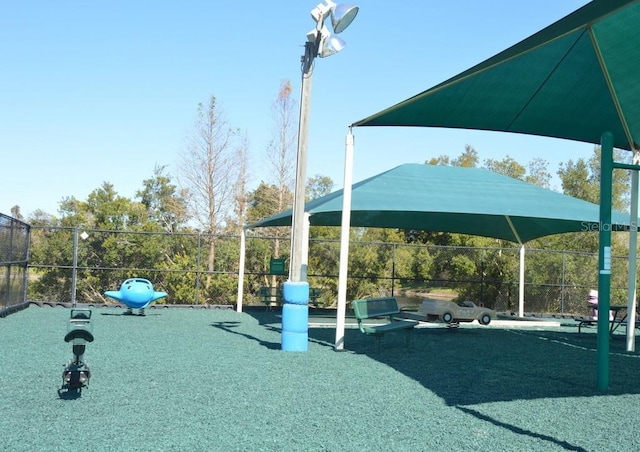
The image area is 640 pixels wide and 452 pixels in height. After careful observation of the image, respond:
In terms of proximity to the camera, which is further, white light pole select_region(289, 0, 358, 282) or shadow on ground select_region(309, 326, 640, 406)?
white light pole select_region(289, 0, 358, 282)

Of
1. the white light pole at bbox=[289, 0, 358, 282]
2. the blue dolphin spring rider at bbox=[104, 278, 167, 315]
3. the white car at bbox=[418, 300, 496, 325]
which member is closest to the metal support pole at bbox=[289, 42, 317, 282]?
the white light pole at bbox=[289, 0, 358, 282]

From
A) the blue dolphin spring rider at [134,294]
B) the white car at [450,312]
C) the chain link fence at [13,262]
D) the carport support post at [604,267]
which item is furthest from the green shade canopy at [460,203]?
the chain link fence at [13,262]

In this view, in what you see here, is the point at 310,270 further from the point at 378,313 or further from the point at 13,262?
the point at 378,313

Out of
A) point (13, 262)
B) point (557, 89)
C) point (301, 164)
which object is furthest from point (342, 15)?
point (13, 262)

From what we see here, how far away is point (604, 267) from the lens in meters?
6.87

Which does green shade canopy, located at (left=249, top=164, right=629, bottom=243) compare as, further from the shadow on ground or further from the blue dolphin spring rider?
the blue dolphin spring rider

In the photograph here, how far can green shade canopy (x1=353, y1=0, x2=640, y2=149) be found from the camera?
21.3 ft

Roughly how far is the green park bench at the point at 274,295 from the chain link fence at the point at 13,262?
5.91 meters

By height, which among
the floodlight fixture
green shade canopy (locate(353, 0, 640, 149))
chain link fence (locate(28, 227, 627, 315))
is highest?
the floodlight fixture

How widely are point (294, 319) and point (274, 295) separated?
7.96 metres

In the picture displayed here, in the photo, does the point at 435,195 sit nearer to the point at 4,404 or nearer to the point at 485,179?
the point at 485,179

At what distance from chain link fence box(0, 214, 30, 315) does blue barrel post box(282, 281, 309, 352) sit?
6.77 metres

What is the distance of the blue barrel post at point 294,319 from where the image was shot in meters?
9.33

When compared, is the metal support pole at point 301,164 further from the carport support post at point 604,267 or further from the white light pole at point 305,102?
the carport support post at point 604,267
